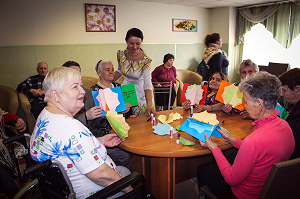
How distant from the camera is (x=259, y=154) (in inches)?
49.7

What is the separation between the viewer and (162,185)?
1.84 meters

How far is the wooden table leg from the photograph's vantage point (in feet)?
5.76

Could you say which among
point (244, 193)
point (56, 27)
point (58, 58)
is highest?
point (56, 27)

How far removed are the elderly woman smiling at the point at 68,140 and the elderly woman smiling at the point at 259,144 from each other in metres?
0.73

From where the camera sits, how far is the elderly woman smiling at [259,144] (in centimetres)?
126

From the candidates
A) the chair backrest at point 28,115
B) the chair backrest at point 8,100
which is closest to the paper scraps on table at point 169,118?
the chair backrest at point 28,115

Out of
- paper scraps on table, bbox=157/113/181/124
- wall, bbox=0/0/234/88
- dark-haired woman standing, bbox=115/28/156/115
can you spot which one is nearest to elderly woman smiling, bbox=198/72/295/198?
paper scraps on table, bbox=157/113/181/124

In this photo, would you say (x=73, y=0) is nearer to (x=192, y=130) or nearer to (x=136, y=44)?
(x=136, y=44)

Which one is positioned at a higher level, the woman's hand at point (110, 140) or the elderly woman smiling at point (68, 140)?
the elderly woman smiling at point (68, 140)

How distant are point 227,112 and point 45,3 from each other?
4224 mm

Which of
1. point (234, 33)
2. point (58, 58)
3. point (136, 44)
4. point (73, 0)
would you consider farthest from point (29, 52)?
point (234, 33)

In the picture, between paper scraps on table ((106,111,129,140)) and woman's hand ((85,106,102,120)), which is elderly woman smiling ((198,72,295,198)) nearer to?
paper scraps on table ((106,111,129,140))

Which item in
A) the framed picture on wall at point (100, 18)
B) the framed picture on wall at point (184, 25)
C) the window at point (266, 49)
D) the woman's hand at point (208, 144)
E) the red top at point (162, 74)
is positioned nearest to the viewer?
the woman's hand at point (208, 144)

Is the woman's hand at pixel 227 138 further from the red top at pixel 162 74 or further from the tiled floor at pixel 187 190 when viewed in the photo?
the red top at pixel 162 74
